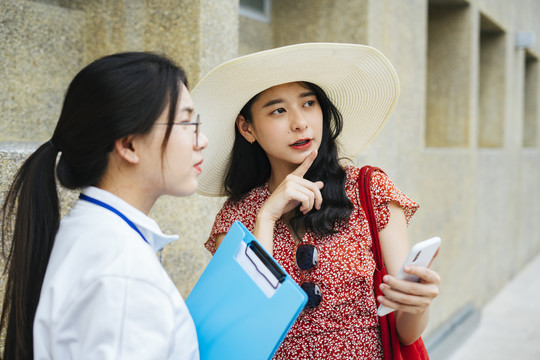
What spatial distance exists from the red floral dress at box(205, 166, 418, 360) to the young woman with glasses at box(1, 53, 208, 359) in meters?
0.63

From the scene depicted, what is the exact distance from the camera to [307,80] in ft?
6.72

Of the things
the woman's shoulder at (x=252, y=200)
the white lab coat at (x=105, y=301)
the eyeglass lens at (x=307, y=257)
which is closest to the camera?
the white lab coat at (x=105, y=301)

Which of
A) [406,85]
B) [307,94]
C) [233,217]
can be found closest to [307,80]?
[307,94]

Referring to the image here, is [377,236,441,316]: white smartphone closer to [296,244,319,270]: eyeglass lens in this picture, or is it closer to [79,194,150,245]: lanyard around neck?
[296,244,319,270]: eyeglass lens

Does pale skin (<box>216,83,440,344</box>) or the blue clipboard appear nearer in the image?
the blue clipboard

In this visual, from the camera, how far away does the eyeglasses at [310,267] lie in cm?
187

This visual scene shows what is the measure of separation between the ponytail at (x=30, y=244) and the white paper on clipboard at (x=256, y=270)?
457 millimetres

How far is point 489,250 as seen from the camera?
7.92 m

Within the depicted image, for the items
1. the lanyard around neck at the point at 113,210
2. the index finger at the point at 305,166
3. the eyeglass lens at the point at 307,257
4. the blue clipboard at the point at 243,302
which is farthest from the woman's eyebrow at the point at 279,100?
the lanyard around neck at the point at 113,210

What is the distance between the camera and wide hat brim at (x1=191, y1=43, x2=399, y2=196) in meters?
1.95

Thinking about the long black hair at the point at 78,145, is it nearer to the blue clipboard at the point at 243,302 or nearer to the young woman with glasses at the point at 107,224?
the young woman with glasses at the point at 107,224

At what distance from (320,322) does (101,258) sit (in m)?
0.91

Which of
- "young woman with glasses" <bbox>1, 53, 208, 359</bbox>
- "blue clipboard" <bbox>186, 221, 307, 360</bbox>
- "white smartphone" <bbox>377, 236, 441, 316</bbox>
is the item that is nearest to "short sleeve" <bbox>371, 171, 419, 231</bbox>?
"white smartphone" <bbox>377, 236, 441, 316</bbox>

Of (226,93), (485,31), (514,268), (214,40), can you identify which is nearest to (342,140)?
(226,93)
